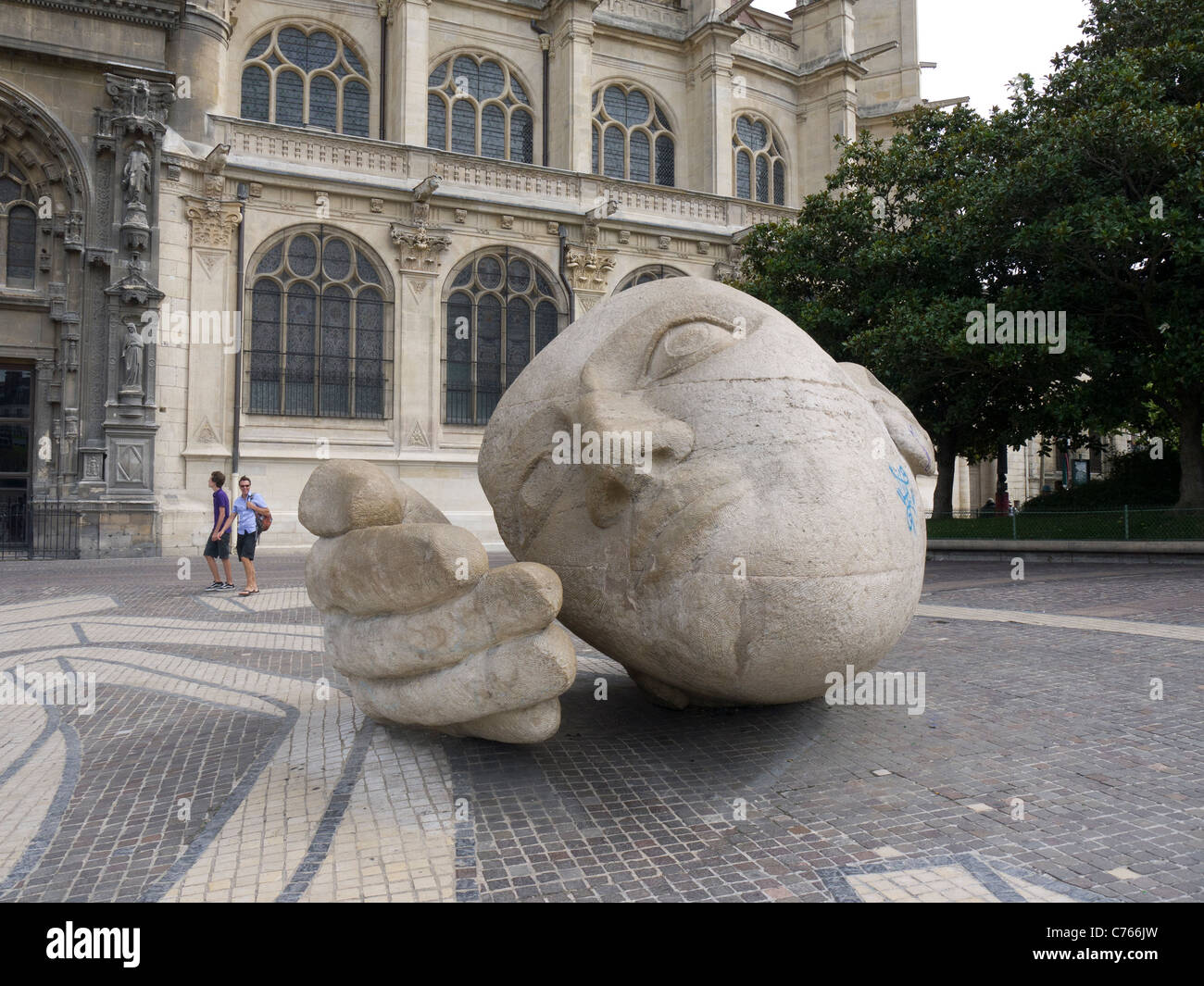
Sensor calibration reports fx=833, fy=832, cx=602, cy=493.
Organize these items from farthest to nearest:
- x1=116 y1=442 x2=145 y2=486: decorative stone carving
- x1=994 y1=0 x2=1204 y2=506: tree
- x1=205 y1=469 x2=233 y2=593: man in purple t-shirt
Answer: x1=116 y1=442 x2=145 y2=486: decorative stone carving, x1=994 y1=0 x2=1204 y2=506: tree, x1=205 y1=469 x2=233 y2=593: man in purple t-shirt

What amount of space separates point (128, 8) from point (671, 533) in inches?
892

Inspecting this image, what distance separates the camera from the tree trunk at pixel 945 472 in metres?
22.5

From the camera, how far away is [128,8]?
1970 centimetres

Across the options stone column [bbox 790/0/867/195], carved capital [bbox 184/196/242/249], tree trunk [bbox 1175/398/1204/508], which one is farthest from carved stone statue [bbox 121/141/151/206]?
tree trunk [bbox 1175/398/1204/508]

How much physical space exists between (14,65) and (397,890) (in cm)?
2322

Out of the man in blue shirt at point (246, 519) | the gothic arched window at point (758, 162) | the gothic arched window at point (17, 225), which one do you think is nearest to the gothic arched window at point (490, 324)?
the gothic arched window at point (17, 225)

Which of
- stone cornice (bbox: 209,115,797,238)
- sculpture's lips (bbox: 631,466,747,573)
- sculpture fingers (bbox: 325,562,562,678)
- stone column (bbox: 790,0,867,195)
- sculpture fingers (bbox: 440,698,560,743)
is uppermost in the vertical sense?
stone column (bbox: 790,0,867,195)

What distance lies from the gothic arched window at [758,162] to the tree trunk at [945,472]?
12510 mm

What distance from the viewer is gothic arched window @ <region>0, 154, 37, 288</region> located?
19359mm

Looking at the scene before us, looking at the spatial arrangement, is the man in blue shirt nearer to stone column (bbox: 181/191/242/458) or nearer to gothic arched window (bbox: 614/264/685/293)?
stone column (bbox: 181/191/242/458)

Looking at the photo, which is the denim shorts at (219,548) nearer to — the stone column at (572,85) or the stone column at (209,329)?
the stone column at (209,329)

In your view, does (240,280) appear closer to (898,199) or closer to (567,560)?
(898,199)

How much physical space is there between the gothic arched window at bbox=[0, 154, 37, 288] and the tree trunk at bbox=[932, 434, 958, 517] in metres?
22.5

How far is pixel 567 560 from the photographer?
15.2 ft
